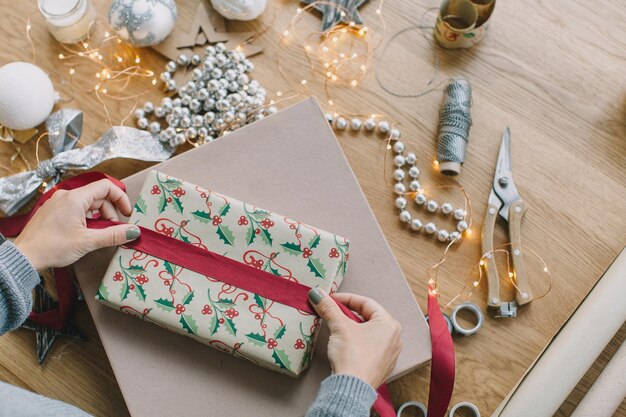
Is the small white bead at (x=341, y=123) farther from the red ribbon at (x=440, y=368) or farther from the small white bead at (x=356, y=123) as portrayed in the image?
the red ribbon at (x=440, y=368)

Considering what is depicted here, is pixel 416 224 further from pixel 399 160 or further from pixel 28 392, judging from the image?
pixel 28 392

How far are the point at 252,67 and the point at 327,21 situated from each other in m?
0.17

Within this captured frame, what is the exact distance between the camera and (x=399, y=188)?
42.9 inches

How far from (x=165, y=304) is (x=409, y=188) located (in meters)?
0.48

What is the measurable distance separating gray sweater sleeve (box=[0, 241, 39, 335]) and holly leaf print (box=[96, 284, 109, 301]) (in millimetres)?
A: 93

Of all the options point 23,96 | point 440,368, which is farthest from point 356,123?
point 23,96

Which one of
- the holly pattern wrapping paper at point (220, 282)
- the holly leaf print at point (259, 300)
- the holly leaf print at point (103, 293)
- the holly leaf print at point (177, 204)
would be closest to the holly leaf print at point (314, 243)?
the holly pattern wrapping paper at point (220, 282)

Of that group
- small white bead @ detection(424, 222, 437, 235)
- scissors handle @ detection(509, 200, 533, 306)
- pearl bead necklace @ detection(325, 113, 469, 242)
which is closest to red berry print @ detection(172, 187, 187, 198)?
pearl bead necklace @ detection(325, 113, 469, 242)

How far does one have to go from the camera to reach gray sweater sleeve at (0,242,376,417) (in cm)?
73

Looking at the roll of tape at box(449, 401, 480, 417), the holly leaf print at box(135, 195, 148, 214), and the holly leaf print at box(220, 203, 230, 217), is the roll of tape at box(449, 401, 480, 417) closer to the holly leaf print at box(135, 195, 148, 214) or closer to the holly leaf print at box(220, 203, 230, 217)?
the holly leaf print at box(220, 203, 230, 217)

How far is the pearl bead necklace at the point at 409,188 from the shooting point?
3.51 feet

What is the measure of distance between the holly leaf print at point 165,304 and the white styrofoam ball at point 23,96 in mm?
430

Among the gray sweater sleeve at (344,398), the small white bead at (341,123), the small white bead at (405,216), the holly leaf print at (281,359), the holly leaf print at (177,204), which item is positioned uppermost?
the small white bead at (341,123)

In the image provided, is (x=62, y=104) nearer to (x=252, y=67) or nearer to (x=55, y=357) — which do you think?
(x=252, y=67)
